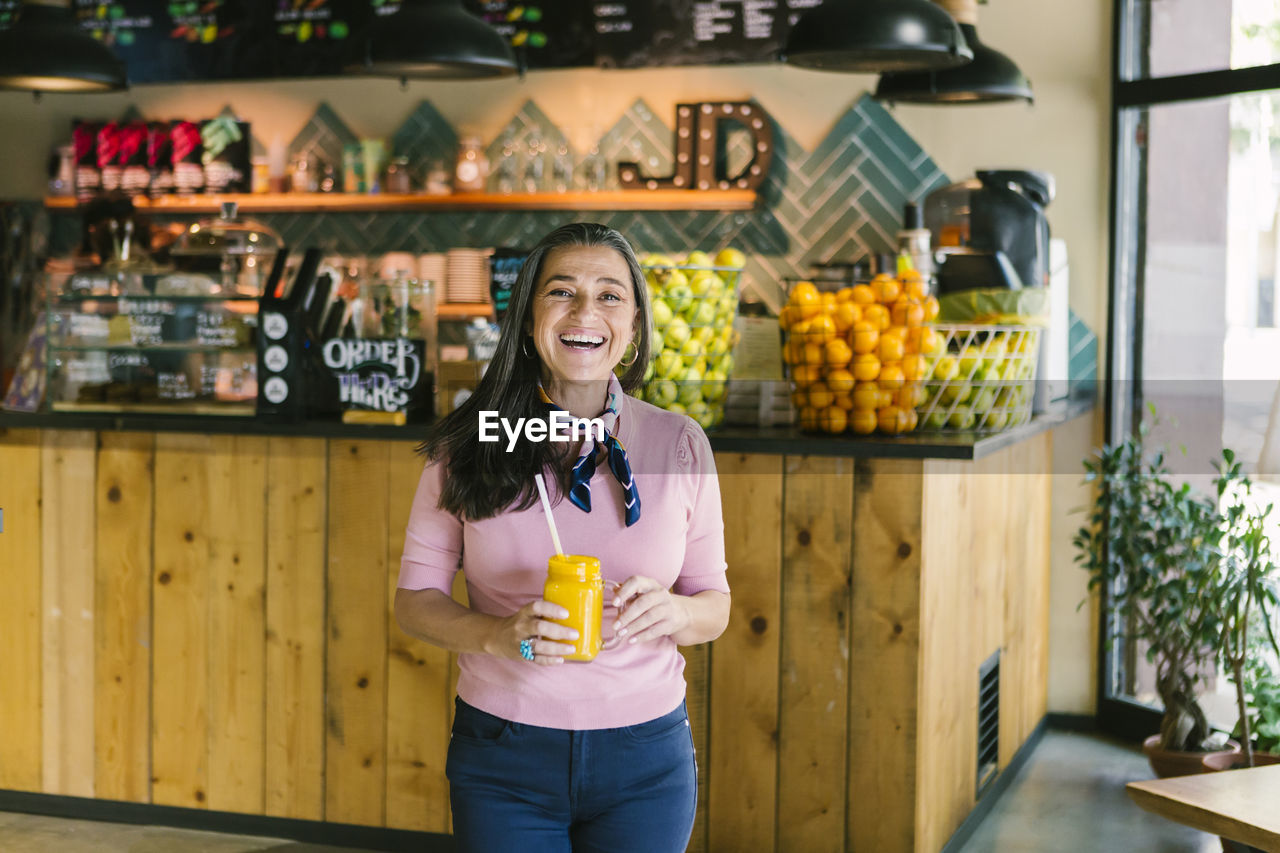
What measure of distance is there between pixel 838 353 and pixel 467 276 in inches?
115

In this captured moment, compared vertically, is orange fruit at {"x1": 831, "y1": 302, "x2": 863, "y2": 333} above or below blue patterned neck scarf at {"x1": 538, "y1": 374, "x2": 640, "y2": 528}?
above

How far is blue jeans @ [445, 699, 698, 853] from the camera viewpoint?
5.54 ft

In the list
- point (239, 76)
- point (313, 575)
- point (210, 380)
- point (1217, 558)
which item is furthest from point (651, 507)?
point (239, 76)

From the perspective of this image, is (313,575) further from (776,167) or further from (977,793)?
(776,167)

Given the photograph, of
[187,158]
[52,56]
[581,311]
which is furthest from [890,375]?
Answer: [187,158]

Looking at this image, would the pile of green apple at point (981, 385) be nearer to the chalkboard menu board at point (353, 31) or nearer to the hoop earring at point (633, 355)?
the hoop earring at point (633, 355)

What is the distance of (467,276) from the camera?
549 centimetres

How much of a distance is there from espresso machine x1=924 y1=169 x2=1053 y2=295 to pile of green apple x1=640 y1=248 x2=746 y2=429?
118cm

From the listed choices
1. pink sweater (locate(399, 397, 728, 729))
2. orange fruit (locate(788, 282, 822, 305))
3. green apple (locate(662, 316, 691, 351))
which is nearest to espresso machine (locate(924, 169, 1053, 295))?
orange fruit (locate(788, 282, 822, 305))

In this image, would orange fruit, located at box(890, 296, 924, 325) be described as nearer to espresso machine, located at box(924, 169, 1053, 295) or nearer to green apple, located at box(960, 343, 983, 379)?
green apple, located at box(960, 343, 983, 379)

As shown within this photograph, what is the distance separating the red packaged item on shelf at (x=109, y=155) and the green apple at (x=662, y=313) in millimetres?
4107

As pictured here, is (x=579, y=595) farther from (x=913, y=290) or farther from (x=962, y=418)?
(x=962, y=418)

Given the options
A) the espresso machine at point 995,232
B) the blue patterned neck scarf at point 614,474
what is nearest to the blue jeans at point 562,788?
the blue patterned neck scarf at point 614,474

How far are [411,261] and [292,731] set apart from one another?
284 cm
